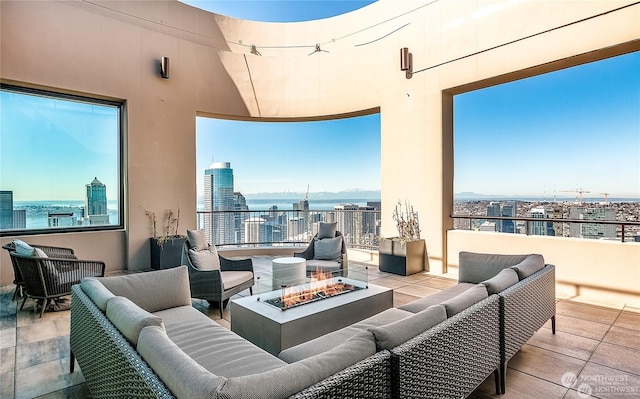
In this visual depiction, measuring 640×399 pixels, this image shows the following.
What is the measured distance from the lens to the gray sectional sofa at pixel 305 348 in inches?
47.6

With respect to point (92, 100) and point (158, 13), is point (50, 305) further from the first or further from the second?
point (158, 13)

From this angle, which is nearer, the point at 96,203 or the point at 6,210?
the point at 6,210

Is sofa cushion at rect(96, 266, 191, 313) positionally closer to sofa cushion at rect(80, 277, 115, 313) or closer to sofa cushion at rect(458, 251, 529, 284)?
sofa cushion at rect(80, 277, 115, 313)

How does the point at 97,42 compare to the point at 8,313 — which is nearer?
the point at 8,313

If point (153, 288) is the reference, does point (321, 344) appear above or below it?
below

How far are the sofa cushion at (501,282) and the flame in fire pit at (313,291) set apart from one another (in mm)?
1511

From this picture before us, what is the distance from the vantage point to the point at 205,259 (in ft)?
13.9

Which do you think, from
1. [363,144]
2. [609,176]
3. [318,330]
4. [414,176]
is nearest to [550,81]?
[609,176]

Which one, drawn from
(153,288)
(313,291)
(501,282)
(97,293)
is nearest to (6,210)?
(153,288)

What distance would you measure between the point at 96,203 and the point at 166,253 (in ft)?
5.11

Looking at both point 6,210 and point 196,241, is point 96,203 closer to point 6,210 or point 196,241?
point 6,210

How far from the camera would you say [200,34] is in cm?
705

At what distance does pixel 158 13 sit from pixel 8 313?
220 inches

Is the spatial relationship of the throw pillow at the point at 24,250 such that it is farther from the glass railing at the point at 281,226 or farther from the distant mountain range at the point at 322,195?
the distant mountain range at the point at 322,195
